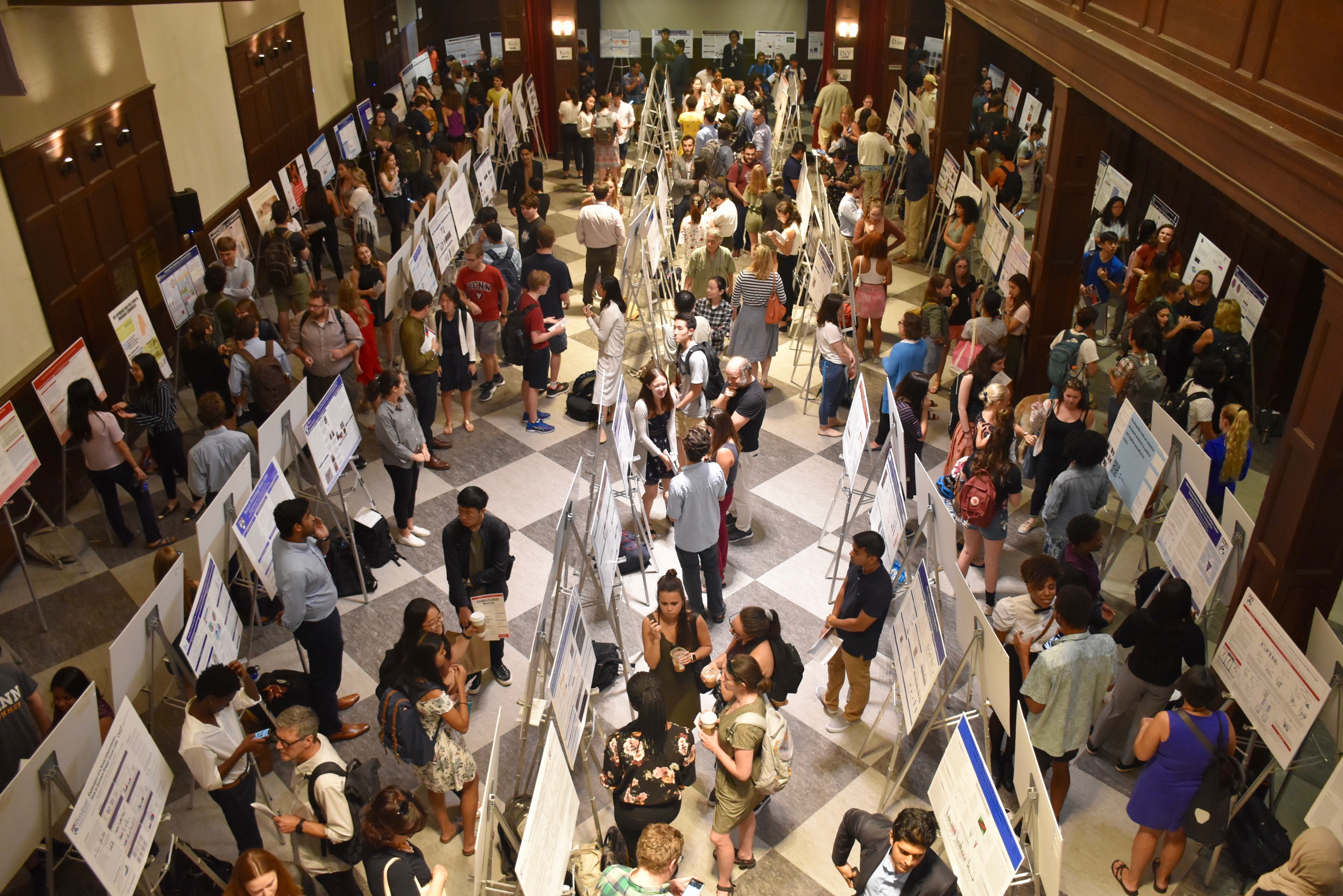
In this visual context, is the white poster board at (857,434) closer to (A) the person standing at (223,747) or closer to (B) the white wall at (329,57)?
(A) the person standing at (223,747)

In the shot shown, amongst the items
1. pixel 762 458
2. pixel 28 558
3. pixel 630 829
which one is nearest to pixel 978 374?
pixel 762 458

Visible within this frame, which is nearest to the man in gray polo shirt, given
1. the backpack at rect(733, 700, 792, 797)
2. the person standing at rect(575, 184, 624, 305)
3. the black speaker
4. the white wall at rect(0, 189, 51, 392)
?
the backpack at rect(733, 700, 792, 797)

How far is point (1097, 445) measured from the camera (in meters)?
6.37

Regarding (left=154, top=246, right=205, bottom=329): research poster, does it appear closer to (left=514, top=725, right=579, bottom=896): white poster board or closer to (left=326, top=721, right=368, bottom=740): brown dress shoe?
(left=326, top=721, right=368, bottom=740): brown dress shoe

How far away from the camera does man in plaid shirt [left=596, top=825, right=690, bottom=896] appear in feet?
13.2

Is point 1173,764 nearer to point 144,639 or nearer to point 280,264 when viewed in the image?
point 144,639

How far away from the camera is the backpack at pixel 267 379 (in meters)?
7.82

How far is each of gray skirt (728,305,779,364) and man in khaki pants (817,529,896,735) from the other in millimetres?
3428

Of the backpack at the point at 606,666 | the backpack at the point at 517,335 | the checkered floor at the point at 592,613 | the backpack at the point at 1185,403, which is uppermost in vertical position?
the backpack at the point at 1185,403

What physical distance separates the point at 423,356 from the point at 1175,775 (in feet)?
18.9

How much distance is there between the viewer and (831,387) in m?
8.80

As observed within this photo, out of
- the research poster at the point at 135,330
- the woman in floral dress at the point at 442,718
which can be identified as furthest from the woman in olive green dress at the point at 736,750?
the research poster at the point at 135,330

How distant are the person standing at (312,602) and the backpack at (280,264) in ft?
12.9

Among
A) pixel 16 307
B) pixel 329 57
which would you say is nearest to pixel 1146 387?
pixel 16 307
